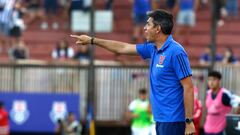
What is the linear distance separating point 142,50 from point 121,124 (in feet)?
33.9

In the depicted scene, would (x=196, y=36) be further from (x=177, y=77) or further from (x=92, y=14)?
(x=177, y=77)

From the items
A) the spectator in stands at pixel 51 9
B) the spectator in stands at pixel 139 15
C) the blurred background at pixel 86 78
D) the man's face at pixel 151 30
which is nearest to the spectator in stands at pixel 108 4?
the blurred background at pixel 86 78

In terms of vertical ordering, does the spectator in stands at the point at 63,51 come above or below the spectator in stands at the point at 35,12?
below

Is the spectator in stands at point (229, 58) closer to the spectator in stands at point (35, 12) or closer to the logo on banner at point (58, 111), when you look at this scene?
the logo on banner at point (58, 111)

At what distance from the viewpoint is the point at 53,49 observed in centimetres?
2100

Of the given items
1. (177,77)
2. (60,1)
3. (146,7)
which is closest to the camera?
(177,77)

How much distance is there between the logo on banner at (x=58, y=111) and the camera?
18.7 metres

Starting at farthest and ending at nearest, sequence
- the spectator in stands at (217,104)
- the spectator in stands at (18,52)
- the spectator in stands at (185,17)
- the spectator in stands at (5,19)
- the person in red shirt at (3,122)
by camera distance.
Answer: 1. the spectator in stands at (5,19)
2. the spectator in stands at (185,17)
3. the spectator in stands at (18,52)
4. the person in red shirt at (3,122)
5. the spectator in stands at (217,104)

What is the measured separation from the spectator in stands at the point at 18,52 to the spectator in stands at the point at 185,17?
384 centimetres

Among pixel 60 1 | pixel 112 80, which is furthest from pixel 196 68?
pixel 60 1

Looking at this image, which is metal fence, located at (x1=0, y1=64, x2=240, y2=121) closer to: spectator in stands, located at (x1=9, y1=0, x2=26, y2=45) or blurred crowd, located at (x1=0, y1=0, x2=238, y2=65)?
blurred crowd, located at (x1=0, y1=0, x2=238, y2=65)

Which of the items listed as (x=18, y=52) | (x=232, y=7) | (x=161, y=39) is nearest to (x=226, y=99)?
(x=161, y=39)

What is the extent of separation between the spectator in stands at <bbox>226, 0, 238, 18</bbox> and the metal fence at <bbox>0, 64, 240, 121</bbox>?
10.9 ft

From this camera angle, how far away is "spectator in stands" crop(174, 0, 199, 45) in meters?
20.5
